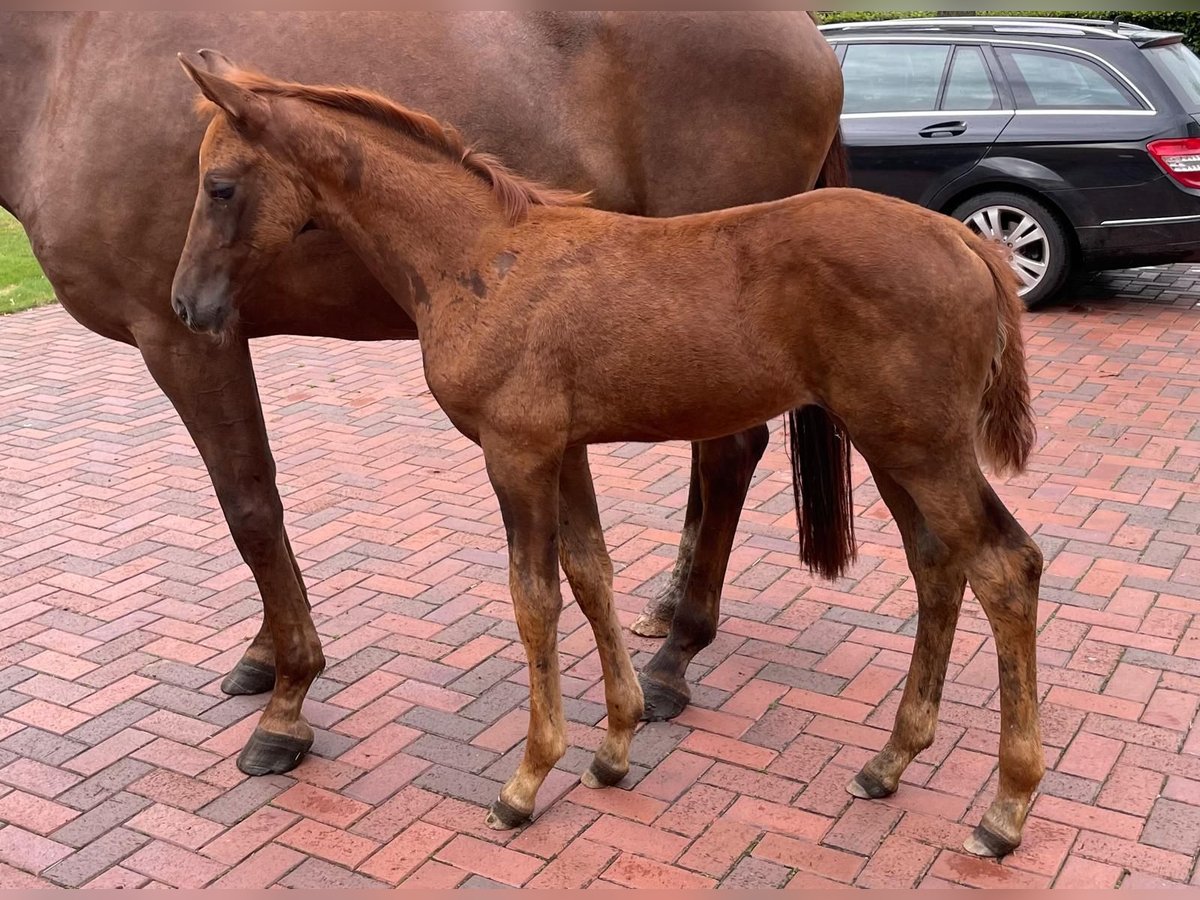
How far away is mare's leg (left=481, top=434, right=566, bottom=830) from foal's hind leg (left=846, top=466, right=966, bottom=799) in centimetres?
85

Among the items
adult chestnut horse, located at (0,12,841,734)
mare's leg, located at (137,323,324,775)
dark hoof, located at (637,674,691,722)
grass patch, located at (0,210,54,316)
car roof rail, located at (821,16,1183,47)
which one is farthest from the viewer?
grass patch, located at (0,210,54,316)

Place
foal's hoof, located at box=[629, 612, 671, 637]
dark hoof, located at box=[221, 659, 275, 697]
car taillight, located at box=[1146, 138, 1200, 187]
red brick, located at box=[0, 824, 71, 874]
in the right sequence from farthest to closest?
car taillight, located at box=[1146, 138, 1200, 187] → foal's hoof, located at box=[629, 612, 671, 637] → dark hoof, located at box=[221, 659, 275, 697] → red brick, located at box=[0, 824, 71, 874]

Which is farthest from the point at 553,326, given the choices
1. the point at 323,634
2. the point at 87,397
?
the point at 87,397

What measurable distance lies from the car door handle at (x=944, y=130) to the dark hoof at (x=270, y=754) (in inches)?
266

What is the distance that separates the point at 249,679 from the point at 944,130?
6607 mm

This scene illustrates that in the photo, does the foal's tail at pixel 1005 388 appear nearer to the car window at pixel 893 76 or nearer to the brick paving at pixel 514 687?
the brick paving at pixel 514 687

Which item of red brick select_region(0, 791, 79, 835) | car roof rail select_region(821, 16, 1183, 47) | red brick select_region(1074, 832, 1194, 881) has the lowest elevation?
red brick select_region(1074, 832, 1194, 881)

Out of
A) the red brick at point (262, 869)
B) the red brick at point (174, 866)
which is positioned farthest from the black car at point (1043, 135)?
the red brick at point (174, 866)

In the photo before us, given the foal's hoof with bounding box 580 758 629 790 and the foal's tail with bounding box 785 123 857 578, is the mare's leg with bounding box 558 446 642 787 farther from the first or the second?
the foal's tail with bounding box 785 123 857 578

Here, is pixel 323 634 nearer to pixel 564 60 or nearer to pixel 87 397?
pixel 564 60

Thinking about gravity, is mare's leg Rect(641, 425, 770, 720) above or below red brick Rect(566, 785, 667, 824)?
above

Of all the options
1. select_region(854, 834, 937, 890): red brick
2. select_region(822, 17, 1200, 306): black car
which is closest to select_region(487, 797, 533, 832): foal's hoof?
select_region(854, 834, 937, 890): red brick

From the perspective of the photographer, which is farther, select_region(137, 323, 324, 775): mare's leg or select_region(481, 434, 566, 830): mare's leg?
select_region(137, 323, 324, 775): mare's leg

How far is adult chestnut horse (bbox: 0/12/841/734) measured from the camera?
3.31 meters
